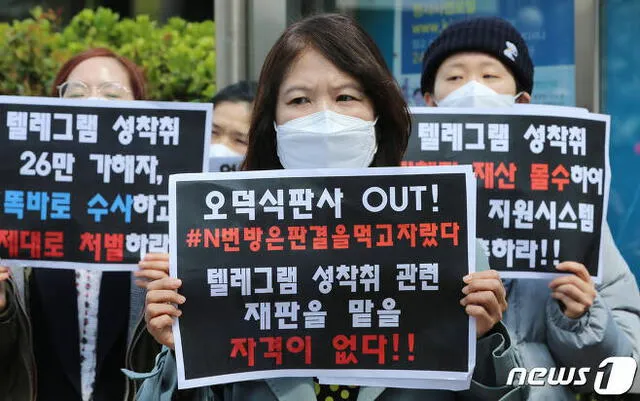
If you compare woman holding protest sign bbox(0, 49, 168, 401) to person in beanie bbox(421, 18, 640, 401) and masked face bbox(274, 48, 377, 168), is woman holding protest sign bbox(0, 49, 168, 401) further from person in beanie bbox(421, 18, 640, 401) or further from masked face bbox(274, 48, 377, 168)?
person in beanie bbox(421, 18, 640, 401)

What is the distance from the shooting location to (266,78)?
3.00 meters

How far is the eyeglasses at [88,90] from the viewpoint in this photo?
431cm

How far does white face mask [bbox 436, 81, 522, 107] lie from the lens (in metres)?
4.08

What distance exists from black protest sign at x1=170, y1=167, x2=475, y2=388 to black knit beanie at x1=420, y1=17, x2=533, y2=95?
4.51ft

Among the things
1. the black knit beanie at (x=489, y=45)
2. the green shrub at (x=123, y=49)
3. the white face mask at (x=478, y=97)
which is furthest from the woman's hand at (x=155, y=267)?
the green shrub at (x=123, y=49)

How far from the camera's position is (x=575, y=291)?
354 cm

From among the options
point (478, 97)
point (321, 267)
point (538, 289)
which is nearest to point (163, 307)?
point (321, 267)

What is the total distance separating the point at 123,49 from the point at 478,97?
4284 millimetres

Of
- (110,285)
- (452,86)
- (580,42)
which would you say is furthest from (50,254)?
(580,42)

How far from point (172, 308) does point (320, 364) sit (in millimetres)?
375

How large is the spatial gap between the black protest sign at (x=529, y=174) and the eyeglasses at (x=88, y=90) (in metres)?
1.12

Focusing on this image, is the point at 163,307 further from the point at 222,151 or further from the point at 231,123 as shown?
the point at 231,123

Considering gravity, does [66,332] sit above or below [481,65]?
below

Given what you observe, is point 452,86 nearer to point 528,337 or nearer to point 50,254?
point 528,337
